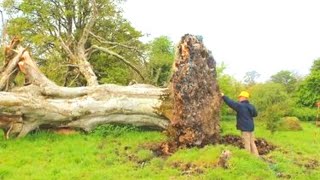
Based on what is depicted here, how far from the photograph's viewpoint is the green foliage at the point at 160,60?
79.2 ft

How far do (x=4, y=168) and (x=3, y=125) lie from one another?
327 centimetres

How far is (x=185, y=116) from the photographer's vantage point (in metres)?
13.7

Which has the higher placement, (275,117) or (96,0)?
(96,0)

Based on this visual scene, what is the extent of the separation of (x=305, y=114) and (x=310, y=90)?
2241mm

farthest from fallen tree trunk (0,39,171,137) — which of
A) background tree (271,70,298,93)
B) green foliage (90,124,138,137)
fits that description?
background tree (271,70,298,93)

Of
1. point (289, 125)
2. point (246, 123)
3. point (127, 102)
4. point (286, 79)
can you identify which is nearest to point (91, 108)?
point (127, 102)

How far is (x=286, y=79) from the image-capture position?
35156 mm

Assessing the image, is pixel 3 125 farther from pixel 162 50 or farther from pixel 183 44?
pixel 162 50

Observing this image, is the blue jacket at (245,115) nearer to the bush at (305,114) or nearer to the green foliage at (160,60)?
the green foliage at (160,60)

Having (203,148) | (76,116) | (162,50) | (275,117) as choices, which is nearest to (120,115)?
(76,116)

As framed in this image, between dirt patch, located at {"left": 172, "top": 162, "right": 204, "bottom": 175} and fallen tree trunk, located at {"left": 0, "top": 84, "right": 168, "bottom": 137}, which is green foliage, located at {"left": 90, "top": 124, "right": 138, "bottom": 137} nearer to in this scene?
fallen tree trunk, located at {"left": 0, "top": 84, "right": 168, "bottom": 137}

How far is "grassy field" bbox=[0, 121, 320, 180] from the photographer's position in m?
11.4

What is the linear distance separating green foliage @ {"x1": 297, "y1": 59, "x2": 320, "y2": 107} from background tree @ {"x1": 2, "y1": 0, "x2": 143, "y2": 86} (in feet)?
32.6

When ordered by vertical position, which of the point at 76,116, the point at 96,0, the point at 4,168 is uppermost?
the point at 96,0
